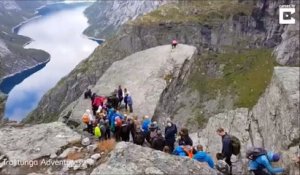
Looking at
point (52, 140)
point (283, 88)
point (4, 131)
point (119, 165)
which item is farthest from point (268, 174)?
point (283, 88)

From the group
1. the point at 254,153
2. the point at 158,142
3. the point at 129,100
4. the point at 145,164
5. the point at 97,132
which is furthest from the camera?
the point at 129,100

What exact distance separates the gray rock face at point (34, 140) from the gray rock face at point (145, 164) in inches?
203

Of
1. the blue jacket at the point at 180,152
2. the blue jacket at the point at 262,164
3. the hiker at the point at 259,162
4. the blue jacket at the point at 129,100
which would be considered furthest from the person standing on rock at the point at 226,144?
the blue jacket at the point at 129,100

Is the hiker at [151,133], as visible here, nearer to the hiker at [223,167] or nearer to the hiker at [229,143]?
the hiker at [223,167]

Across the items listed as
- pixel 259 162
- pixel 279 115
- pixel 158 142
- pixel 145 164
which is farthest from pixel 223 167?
pixel 279 115

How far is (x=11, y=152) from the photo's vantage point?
32.2m

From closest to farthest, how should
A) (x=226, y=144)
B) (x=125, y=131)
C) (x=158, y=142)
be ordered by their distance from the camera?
1. (x=226, y=144)
2. (x=158, y=142)
3. (x=125, y=131)

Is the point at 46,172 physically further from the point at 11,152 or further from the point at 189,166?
the point at 189,166

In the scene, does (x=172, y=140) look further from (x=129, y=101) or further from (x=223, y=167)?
(x=129, y=101)

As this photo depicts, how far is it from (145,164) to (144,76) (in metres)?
38.8

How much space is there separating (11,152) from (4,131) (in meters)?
4.52

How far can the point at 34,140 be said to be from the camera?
33.9m

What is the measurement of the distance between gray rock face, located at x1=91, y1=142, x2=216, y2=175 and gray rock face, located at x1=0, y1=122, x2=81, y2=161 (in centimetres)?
515

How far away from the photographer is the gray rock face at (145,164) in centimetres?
2866
